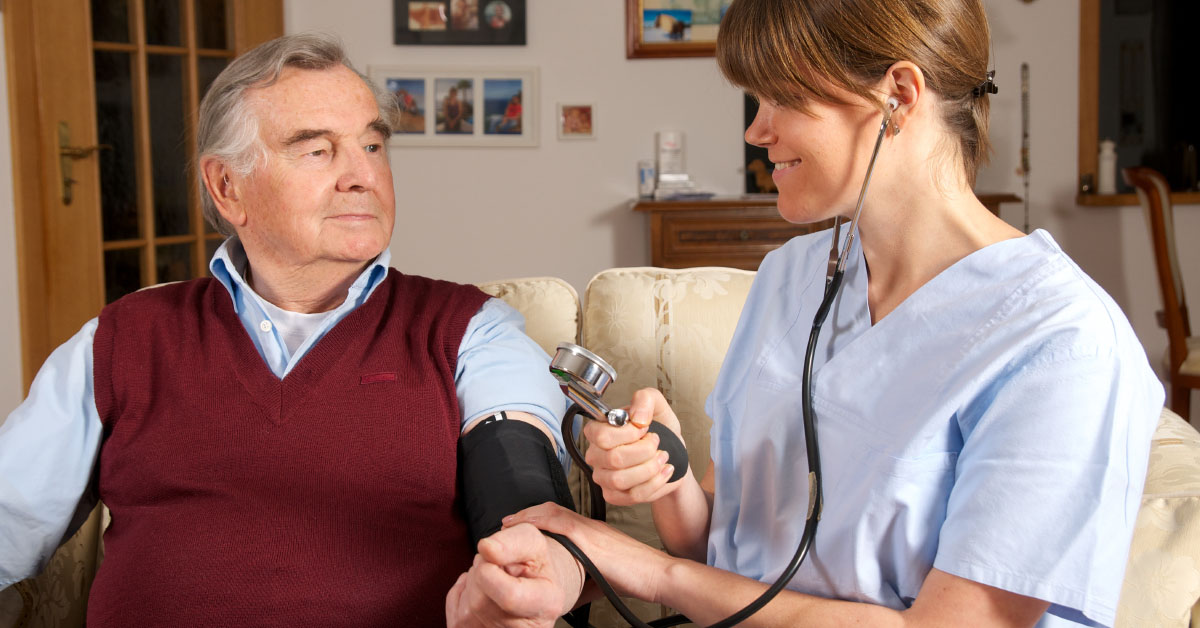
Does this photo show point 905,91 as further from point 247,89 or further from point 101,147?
point 101,147

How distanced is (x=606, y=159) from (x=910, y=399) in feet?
10.7

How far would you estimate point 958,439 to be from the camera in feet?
2.81

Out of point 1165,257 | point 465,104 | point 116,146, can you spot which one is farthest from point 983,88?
point 465,104

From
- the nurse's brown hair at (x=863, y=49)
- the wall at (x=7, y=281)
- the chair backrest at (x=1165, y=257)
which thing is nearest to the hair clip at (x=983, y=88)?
the nurse's brown hair at (x=863, y=49)

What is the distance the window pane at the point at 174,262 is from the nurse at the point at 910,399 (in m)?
2.60

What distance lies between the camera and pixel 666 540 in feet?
3.79

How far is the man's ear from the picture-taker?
1461mm

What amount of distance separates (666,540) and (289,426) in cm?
51

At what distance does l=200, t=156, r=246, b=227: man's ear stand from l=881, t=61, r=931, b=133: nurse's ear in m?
0.97

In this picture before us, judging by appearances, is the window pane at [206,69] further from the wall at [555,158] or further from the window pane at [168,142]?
the wall at [555,158]

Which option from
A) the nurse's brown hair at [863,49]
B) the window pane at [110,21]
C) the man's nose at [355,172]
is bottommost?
the man's nose at [355,172]

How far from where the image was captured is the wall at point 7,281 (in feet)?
8.68

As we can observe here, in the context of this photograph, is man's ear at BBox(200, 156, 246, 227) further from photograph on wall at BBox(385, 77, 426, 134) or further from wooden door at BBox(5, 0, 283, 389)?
photograph on wall at BBox(385, 77, 426, 134)

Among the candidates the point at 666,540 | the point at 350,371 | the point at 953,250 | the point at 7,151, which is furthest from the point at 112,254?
the point at 953,250
